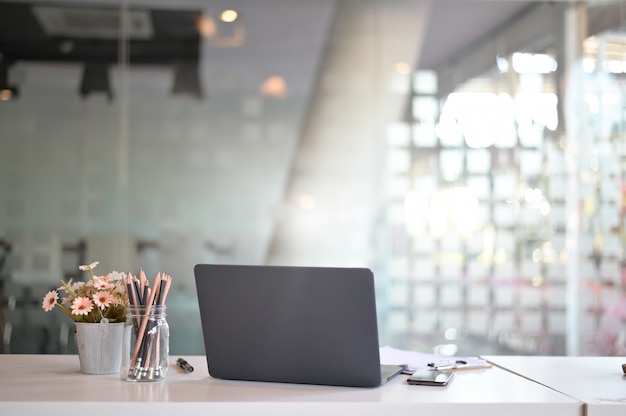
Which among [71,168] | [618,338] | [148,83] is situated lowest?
[618,338]

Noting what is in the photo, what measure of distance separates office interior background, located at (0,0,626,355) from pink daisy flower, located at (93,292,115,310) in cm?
248

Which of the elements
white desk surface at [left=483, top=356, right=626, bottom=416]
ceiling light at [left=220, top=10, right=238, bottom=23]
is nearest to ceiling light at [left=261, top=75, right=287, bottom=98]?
ceiling light at [left=220, top=10, right=238, bottom=23]

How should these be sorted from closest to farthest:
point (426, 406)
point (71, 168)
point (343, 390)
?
point (426, 406) → point (343, 390) → point (71, 168)

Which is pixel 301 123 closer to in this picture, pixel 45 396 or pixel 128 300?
pixel 128 300

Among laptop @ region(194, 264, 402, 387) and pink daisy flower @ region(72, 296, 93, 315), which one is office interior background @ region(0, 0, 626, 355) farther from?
laptop @ region(194, 264, 402, 387)

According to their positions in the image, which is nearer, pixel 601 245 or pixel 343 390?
pixel 343 390

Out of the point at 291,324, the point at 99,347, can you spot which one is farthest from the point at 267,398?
the point at 99,347

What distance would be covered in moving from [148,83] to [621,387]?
328 centimetres

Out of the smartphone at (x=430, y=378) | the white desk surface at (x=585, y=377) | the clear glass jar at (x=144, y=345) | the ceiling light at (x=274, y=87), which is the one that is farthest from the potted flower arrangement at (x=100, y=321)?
the ceiling light at (x=274, y=87)

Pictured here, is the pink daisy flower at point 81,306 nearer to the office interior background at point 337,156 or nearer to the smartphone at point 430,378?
the smartphone at point 430,378

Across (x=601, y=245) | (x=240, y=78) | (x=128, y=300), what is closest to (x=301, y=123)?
(x=240, y=78)

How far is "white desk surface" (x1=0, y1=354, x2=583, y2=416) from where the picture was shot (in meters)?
1.68

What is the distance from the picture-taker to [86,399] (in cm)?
172

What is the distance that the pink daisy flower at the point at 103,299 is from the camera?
209 cm
